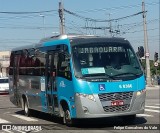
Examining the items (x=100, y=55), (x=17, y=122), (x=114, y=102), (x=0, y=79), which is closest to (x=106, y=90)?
(x=114, y=102)

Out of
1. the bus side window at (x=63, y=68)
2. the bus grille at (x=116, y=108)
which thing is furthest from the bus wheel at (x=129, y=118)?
the bus side window at (x=63, y=68)

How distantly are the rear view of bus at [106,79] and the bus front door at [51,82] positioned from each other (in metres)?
1.23

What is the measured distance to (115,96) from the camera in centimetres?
1207

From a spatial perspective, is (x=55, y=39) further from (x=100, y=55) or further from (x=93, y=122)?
(x=93, y=122)

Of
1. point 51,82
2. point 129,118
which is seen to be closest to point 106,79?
point 129,118

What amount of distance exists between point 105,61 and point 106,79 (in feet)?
2.26

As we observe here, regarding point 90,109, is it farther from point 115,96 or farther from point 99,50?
point 99,50

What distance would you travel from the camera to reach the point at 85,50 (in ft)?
41.5

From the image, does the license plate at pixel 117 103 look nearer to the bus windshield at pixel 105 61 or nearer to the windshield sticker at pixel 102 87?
the windshield sticker at pixel 102 87

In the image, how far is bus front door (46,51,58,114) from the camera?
534 inches

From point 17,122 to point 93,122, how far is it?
263cm

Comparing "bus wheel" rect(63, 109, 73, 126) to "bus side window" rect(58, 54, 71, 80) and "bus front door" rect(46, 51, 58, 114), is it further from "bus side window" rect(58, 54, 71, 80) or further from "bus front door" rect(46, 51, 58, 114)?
"bus side window" rect(58, 54, 71, 80)

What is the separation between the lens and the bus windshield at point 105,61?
40.2 ft

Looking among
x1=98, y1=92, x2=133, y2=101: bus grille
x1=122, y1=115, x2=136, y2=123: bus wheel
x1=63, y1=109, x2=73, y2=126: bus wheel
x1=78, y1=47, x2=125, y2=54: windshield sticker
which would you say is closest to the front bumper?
x1=98, y1=92, x2=133, y2=101: bus grille
